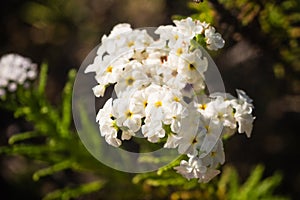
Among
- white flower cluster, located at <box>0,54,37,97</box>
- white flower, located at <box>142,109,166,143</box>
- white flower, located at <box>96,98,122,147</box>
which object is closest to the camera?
white flower, located at <box>142,109,166,143</box>

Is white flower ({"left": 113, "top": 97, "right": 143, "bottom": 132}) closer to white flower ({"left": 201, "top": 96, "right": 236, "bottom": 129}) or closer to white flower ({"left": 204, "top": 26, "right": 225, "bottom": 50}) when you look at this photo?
white flower ({"left": 201, "top": 96, "right": 236, "bottom": 129})

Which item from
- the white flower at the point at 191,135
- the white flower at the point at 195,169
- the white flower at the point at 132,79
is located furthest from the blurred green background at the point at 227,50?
the white flower at the point at 195,169

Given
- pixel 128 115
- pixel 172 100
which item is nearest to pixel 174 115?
pixel 172 100

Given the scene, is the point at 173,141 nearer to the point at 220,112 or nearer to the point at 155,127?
the point at 155,127

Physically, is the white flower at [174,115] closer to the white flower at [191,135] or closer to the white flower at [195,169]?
the white flower at [191,135]

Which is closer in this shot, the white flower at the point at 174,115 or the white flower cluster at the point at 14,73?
the white flower at the point at 174,115

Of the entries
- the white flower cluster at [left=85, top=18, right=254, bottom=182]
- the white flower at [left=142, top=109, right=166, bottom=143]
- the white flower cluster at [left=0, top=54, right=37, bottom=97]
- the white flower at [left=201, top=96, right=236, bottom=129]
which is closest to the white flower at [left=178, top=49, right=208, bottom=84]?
the white flower cluster at [left=85, top=18, right=254, bottom=182]

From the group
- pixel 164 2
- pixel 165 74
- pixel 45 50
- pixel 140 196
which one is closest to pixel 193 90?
pixel 165 74
